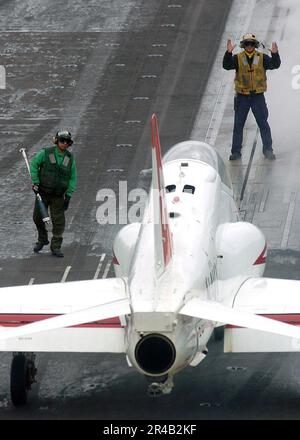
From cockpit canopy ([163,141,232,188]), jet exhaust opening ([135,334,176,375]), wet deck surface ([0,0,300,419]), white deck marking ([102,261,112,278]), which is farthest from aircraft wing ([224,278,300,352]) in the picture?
white deck marking ([102,261,112,278])

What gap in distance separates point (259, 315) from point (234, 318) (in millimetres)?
2218

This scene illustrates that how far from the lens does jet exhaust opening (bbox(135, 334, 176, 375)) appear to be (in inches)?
725

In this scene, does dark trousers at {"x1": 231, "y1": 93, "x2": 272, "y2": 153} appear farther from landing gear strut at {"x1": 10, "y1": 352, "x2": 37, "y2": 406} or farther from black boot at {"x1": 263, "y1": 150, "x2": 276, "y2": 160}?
landing gear strut at {"x1": 10, "y1": 352, "x2": 37, "y2": 406}

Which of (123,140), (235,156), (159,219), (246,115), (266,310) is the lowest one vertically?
(266,310)

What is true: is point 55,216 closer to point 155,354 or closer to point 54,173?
point 54,173

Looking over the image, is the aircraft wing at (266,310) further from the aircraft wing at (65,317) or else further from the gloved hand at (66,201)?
the gloved hand at (66,201)

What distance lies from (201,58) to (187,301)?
16.3 meters

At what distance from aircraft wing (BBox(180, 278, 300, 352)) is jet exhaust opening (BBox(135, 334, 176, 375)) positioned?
44 cm

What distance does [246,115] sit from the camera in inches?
1185

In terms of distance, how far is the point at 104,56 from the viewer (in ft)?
115

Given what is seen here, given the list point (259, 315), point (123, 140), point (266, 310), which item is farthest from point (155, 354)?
point (123, 140)

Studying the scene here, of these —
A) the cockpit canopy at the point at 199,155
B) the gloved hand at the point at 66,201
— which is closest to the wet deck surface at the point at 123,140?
the gloved hand at the point at 66,201

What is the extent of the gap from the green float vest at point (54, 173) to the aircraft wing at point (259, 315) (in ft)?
17.7
